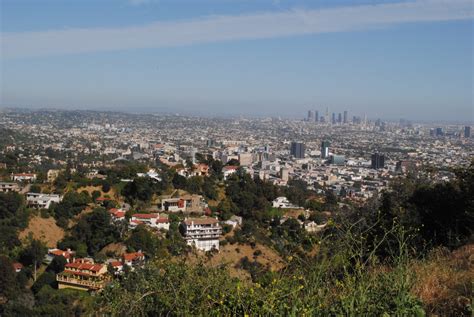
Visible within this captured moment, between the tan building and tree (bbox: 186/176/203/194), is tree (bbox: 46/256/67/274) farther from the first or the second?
tree (bbox: 186/176/203/194)

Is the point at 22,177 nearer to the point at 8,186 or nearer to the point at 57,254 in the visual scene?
the point at 8,186

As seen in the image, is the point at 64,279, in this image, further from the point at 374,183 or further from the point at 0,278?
the point at 374,183

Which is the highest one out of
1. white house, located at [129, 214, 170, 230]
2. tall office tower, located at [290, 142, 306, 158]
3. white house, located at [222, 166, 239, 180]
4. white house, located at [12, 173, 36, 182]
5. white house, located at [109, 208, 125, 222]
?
white house, located at [222, 166, 239, 180]

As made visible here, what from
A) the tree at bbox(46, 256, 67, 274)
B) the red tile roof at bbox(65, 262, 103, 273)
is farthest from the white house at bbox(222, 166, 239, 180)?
the red tile roof at bbox(65, 262, 103, 273)

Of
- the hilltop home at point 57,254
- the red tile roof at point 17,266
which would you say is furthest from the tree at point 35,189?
the red tile roof at point 17,266

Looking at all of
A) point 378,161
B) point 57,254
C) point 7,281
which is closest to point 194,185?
point 57,254
